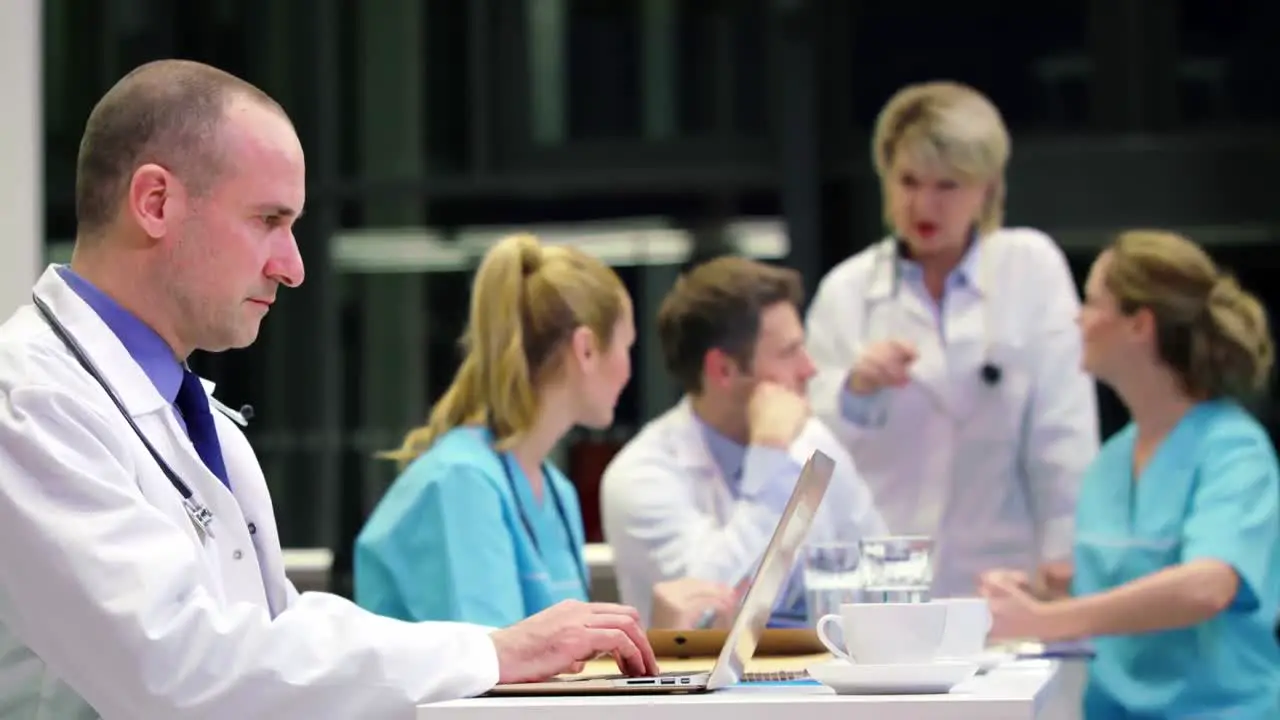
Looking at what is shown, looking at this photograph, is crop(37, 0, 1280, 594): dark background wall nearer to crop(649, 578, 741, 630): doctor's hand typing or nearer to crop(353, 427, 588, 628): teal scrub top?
crop(649, 578, 741, 630): doctor's hand typing

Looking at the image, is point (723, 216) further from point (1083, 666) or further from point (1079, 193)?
point (1083, 666)

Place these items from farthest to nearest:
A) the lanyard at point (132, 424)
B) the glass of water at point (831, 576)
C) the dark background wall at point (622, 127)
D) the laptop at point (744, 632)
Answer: the dark background wall at point (622, 127)
the glass of water at point (831, 576)
the lanyard at point (132, 424)
the laptop at point (744, 632)

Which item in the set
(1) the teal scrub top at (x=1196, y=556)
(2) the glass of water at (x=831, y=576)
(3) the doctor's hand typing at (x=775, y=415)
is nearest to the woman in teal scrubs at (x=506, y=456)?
(3) the doctor's hand typing at (x=775, y=415)

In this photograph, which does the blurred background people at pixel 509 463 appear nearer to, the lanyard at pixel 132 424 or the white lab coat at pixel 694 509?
the white lab coat at pixel 694 509

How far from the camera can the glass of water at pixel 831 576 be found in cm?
226

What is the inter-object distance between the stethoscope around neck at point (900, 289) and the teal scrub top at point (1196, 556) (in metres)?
0.47

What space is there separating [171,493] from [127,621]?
20 cm

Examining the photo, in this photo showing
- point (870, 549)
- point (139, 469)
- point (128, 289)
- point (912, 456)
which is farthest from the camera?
point (912, 456)

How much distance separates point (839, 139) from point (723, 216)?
22.6 inches

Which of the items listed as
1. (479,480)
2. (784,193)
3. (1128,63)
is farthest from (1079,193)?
(479,480)

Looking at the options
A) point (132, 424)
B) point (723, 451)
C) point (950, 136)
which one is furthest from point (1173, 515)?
point (132, 424)

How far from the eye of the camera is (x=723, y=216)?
743 cm

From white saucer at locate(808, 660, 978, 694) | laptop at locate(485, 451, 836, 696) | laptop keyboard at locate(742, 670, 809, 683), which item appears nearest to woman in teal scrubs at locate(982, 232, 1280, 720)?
laptop keyboard at locate(742, 670, 809, 683)

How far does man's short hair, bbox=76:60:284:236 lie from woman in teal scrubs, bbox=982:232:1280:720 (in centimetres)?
137
